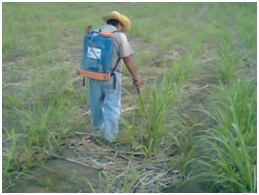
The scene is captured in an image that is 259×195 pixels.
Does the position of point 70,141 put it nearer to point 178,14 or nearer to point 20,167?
point 20,167

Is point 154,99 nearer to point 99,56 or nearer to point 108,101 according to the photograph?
point 108,101

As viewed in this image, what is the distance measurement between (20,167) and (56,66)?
9.47ft

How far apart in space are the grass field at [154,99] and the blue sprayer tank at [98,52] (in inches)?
18.3

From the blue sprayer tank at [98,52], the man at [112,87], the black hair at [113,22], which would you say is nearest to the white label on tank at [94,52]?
the blue sprayer tank at [98,52]

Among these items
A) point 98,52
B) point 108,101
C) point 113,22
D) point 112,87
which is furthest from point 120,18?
point 108,101

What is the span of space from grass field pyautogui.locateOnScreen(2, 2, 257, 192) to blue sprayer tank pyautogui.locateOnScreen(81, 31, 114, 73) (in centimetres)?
46

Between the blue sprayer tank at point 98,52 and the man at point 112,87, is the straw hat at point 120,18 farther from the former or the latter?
the blue sprayer tank at point 98,52

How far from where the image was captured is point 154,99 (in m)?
3.37

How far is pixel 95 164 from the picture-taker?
3.09 m

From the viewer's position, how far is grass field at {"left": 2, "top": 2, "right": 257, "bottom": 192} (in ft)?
9.40

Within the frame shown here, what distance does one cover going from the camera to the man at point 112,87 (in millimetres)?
3168

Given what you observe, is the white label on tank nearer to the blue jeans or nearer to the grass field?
the blue jeans

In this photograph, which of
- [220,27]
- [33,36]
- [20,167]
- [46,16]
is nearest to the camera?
[20,167]

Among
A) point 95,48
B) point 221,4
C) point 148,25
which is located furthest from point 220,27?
point 95,48
